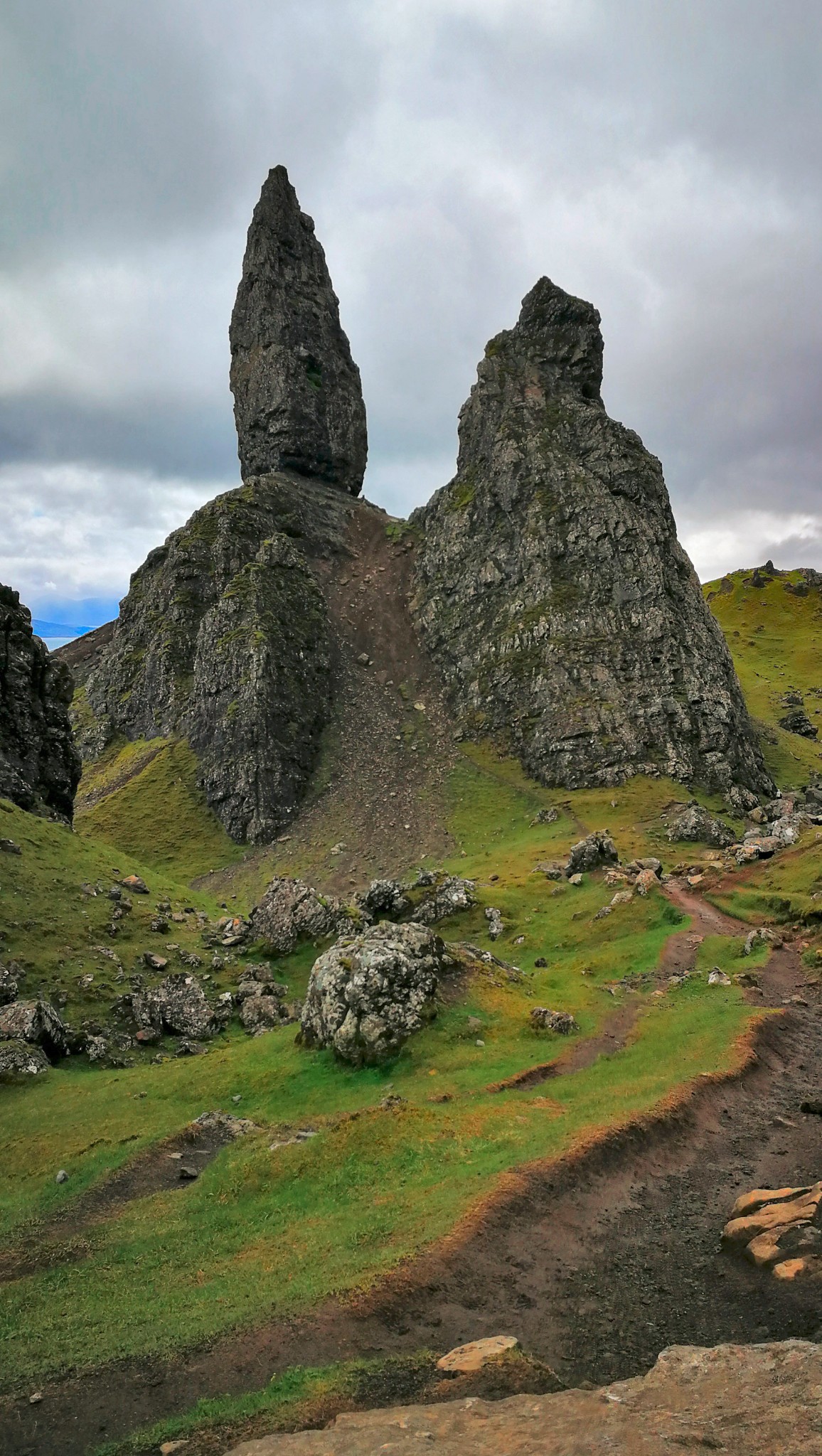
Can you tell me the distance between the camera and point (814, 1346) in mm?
12117

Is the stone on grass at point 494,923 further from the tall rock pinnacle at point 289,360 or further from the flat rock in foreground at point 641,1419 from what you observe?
the tall rock pinnacle at point 289,360

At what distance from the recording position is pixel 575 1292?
56.0 ft

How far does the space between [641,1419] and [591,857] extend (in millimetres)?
54108

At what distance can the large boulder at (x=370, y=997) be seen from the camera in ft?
96.9

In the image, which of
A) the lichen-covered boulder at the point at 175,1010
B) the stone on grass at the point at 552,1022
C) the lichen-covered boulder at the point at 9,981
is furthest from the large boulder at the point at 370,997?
the lichen-covered boulder at the point at 9,981

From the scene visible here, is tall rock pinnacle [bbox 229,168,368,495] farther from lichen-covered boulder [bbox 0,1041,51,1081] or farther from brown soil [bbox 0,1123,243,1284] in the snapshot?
brown soil [bbox 0,1123,243,1284]

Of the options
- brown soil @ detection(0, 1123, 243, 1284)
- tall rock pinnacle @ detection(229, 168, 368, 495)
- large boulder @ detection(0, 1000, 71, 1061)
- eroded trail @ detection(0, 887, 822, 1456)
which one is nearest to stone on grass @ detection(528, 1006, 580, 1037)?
eroded trail @ detection(0, 887, 822, 1456)

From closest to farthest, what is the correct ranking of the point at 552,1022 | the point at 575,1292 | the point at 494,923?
the point at 575,1292 → the point at 552,1022 → the point at 494,923

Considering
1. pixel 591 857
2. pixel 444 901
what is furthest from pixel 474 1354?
pixel 591 857

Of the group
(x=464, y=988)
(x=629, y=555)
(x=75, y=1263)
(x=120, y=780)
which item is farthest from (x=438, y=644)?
(x=75, y=1263)

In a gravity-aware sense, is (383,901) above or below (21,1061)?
above

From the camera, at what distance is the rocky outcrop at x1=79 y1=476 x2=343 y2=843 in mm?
107562

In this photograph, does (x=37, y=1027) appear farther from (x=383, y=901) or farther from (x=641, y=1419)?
(x=641, y=1419)

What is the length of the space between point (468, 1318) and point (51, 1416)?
8007 mm
